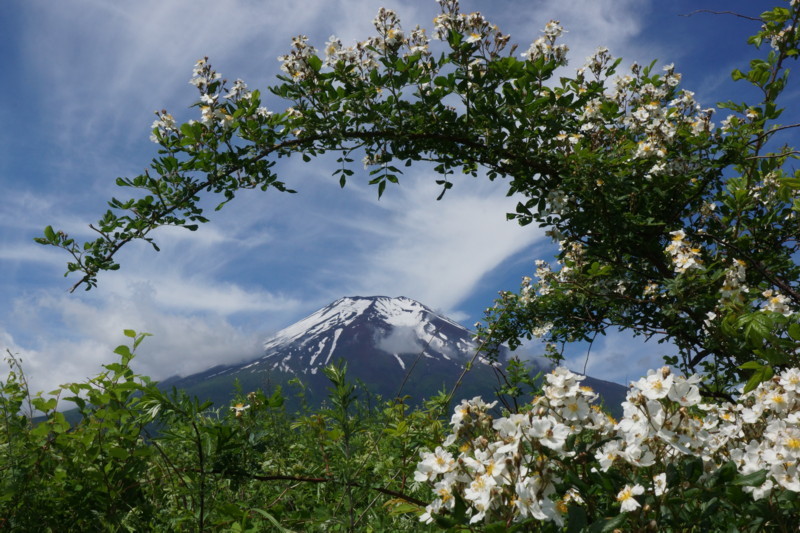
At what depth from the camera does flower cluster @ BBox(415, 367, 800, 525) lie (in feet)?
3.89

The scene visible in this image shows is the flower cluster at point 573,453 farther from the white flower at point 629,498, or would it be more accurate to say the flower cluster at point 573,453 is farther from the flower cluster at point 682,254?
the flower cluster at point 682,254

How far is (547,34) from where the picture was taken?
3.67 m

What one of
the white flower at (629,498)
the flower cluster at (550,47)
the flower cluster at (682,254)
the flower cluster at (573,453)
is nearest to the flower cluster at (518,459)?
the flower cluster at (573,453)

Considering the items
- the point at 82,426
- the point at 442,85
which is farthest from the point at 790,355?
the point at 82,426

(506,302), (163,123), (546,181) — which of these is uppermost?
(163,123)

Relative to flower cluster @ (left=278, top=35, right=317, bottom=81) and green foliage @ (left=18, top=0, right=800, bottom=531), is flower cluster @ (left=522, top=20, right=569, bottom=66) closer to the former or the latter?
green foliage @ (left=18, top=0, right=800, bottom=531)

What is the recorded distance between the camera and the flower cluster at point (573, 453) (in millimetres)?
1185

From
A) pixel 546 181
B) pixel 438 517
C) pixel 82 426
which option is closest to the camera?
pixel 438 517

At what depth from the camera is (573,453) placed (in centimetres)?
124

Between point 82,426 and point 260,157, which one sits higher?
point 260,157

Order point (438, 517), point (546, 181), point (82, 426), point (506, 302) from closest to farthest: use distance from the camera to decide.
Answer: point (438, 517) < point (82, 426) < point (546, 181) < point (506, 302)

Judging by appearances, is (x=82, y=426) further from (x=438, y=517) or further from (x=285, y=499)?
(x=438, y=517)

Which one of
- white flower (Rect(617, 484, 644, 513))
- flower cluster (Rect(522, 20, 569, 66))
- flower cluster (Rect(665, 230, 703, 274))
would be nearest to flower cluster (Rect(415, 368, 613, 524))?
white flower (Rect(617, 484, 644, 513))

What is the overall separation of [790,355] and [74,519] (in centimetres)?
Answer: 254
